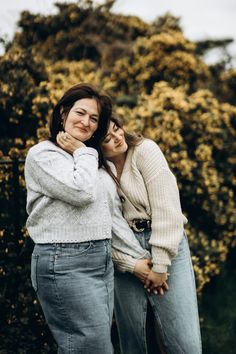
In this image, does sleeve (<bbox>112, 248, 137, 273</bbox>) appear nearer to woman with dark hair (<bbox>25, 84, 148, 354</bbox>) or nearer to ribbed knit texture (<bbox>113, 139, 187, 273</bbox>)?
ribbed knit texture (<bbox>113, 139, 187, 273</bbox>)

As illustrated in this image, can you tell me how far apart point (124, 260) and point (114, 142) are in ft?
2.36

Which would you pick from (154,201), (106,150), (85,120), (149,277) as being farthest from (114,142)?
(149,277)

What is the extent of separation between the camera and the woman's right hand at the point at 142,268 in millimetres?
2520

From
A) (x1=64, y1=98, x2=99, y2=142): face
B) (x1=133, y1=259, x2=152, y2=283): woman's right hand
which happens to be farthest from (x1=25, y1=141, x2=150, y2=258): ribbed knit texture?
(x1=133, y1=259, x2=152, y2=283): woman's right hand

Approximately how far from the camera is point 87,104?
96.1 inches

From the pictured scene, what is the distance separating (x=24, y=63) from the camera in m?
5.19

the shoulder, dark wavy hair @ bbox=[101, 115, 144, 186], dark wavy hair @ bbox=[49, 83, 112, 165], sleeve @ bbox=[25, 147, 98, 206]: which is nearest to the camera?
sleeve @ bbox=[25, 147, 98, 206]

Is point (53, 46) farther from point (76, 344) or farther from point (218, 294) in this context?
point (76, 344)

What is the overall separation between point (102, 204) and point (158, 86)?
3.73 meters

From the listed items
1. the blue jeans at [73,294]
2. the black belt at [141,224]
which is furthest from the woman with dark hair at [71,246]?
the black belt at [141,224]

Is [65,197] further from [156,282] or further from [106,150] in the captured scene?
[156,282]

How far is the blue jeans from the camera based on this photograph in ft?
6.97

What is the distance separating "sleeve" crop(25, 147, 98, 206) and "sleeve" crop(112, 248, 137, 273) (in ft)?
1.76

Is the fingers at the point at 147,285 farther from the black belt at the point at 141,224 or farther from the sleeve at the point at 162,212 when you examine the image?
the black belt at the point at 141,224
